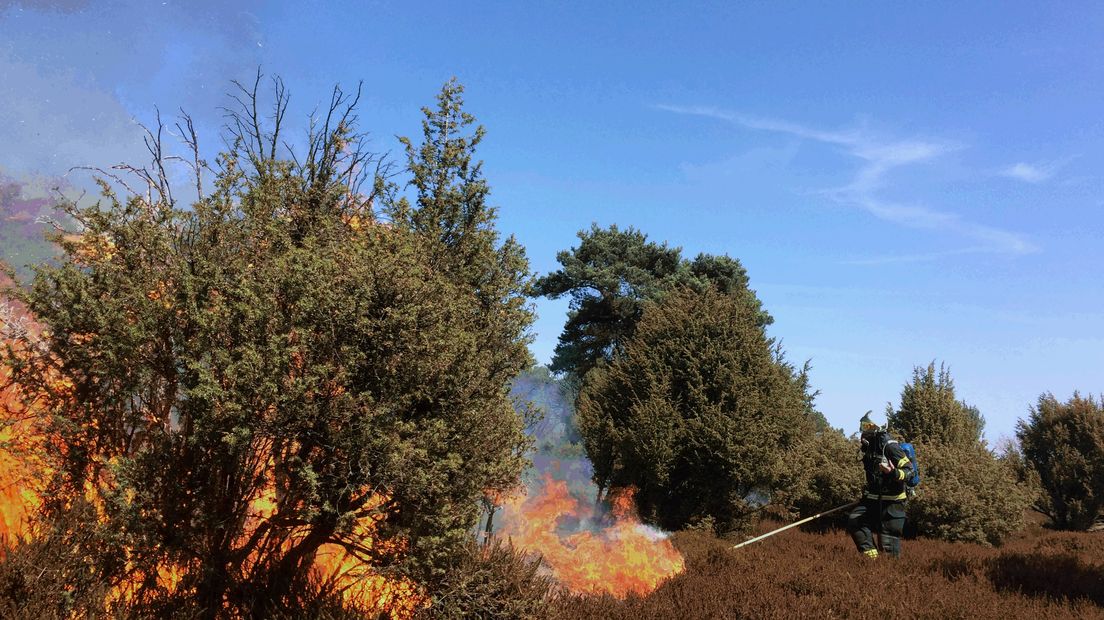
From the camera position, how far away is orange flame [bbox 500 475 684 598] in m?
11.3

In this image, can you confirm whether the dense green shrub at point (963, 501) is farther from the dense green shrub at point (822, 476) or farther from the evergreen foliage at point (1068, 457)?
the evergreen foliage at point (1068, 457)

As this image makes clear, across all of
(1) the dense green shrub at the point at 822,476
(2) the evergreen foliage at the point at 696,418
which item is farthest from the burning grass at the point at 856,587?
(1) the dense green shrub at the point at 822,476

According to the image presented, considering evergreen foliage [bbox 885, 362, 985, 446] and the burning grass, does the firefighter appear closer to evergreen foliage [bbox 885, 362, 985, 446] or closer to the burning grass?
the burning grass

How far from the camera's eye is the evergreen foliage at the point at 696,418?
53.6 ft

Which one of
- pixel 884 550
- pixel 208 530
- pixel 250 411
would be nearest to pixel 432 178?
pixel 250 411

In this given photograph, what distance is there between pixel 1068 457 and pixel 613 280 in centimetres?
1922

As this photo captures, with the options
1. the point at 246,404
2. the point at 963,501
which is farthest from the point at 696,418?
the point at 246,404

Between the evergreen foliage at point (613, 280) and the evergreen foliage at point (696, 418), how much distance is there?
1312cm

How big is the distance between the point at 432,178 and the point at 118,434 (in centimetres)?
575

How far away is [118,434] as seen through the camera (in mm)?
7215

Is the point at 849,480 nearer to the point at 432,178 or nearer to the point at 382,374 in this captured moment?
the point at 432,178

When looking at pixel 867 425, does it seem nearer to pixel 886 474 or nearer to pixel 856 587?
pixel 886 474

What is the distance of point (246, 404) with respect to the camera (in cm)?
648

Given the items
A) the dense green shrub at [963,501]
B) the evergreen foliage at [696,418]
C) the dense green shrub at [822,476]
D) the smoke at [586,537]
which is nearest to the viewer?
the smoke at [586,537]
